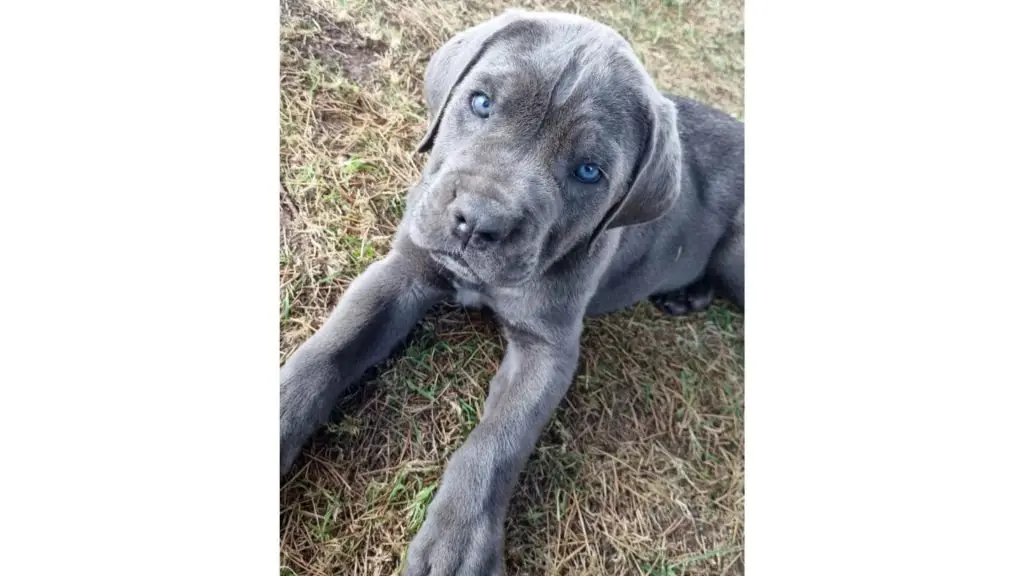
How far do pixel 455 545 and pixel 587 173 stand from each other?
1.08 metres

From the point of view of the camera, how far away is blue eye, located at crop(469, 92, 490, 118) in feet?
7.96

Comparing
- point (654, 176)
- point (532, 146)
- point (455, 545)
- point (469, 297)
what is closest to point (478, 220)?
point (532, 146)

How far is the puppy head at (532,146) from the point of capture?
7.69 ft

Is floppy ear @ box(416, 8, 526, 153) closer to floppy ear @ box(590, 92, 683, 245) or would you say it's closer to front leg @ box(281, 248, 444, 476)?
front leg @ box(281, 248, 444, 476)

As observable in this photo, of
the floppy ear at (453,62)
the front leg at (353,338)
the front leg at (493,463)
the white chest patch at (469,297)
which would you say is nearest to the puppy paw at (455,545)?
the front leg at (493,463)

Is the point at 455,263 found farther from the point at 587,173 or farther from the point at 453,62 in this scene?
the point at 453,62

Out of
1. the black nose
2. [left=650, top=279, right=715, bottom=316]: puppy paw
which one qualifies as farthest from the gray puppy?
[left=650, top=279, right=715, bottom=316]: puppy paw

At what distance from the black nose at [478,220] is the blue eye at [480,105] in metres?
0.27

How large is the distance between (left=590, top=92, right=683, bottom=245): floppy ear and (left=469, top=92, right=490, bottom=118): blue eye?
448 millimetres

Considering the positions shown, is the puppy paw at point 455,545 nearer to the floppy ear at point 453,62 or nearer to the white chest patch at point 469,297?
the white chest patch at point 469,297

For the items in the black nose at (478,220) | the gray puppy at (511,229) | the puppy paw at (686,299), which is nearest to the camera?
the black nose at (478,220)

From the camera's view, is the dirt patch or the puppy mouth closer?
the puppy mouth
